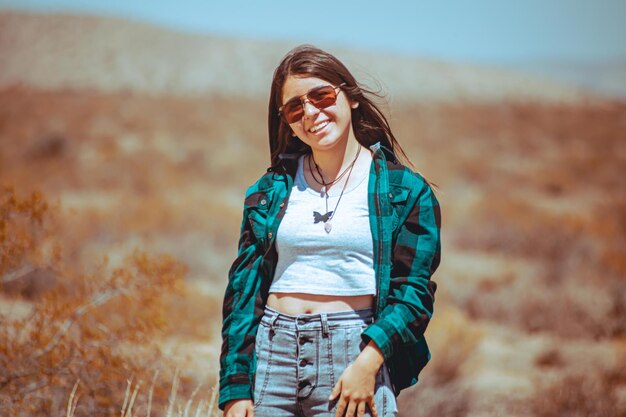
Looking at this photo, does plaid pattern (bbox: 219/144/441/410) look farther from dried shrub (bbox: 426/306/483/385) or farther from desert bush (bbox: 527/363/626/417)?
dried shrub (bbox: 426/306/483/385)

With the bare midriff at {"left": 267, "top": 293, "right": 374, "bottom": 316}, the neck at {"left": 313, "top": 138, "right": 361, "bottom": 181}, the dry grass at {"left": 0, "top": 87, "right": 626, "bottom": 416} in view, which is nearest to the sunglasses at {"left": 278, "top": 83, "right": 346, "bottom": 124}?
the neck at {"left": 313, "top": 138, "right": 361, "bottom": 181}

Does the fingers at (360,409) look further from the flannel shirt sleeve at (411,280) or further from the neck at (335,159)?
the neck at (335,159)

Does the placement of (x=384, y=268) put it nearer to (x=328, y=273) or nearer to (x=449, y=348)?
(x=328, y=273)

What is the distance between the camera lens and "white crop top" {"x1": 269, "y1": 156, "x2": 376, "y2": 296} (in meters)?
1.95

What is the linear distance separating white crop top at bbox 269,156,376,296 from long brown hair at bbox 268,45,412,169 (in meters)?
0.22

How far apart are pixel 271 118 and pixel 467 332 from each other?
4.86 metres

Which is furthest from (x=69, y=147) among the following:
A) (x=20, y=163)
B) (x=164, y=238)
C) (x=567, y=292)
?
(x=567, y=292)

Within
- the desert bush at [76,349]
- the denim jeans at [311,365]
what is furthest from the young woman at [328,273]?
the desert bush at [76,349]

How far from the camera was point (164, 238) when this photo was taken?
32.8 feet

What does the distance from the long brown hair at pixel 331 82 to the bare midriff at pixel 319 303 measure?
47cm

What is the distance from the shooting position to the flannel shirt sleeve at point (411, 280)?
1852 millimetres

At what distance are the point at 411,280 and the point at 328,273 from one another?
0.81ft

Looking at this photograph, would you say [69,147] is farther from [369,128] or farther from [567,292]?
[369,128]

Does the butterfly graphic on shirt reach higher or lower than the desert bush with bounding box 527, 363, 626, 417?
higher
